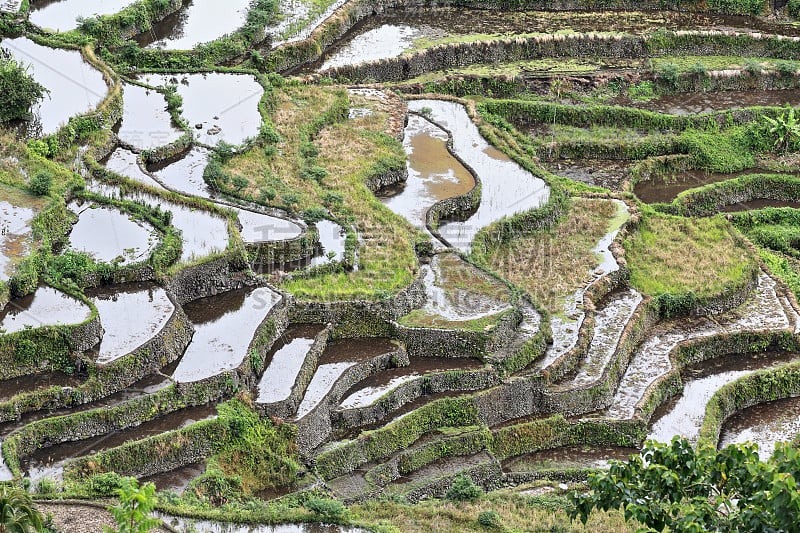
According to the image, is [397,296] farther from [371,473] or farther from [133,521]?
[133,521]

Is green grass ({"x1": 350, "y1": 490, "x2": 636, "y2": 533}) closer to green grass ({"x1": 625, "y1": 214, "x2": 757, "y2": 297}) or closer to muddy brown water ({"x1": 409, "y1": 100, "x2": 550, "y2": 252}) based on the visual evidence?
muddy brown water ({"x1": 409, "y1": 100, "x2": 550, "y2": 252})

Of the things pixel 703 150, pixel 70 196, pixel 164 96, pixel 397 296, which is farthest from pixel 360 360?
pixel 703 150

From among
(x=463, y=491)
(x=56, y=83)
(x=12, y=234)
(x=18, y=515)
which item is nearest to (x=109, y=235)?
(x=12, y=234)

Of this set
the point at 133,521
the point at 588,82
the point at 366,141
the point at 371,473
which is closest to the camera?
the point at 133,521

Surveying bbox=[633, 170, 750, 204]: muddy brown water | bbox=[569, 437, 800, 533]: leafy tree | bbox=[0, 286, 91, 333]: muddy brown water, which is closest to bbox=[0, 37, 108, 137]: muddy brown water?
bbox=[0, 286, 91, 333]: muddy brown water

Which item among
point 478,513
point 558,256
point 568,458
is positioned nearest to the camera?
point 478,513

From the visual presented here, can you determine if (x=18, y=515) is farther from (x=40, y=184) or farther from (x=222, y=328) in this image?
(x=40, y=184)

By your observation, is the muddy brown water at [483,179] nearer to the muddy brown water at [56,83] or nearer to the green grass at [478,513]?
the green grass at [478,513]
